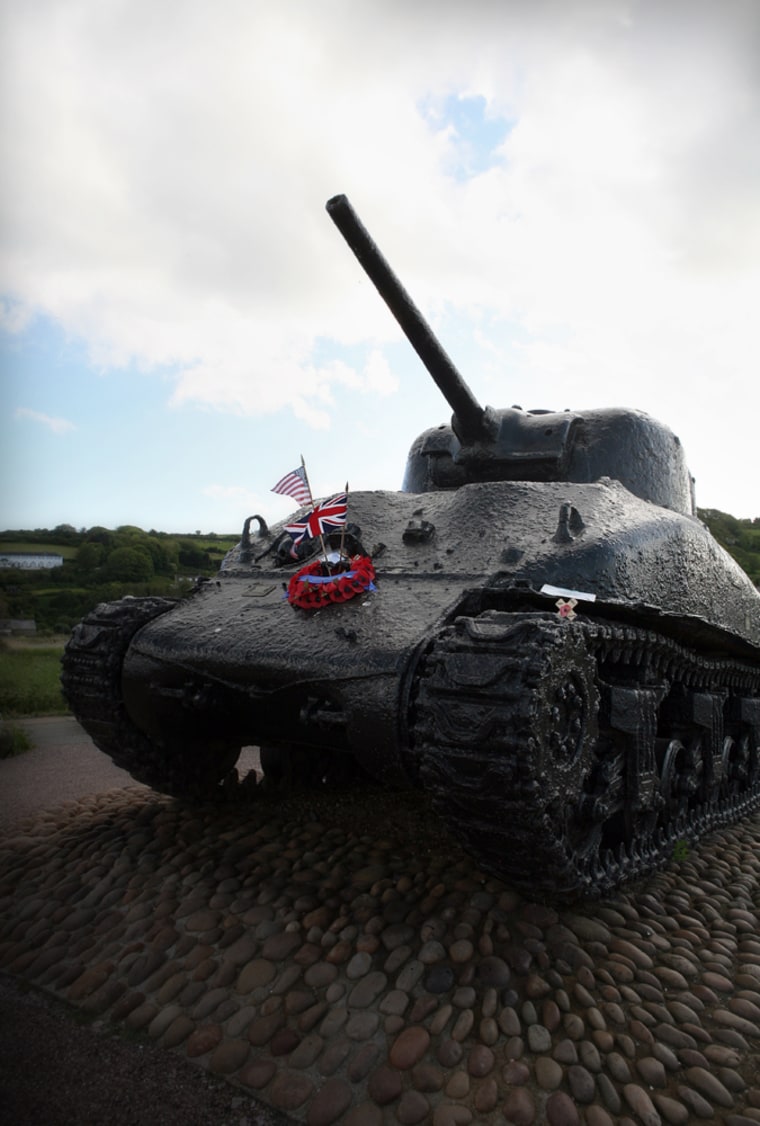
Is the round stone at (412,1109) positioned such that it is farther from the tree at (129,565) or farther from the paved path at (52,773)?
the tree at (129,565)

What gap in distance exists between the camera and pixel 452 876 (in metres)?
4.36

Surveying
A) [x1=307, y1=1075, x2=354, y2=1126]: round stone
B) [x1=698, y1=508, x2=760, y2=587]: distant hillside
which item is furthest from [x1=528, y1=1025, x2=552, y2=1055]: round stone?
[x1=698, y1=508, x2=760, y2=587]: distant hillside

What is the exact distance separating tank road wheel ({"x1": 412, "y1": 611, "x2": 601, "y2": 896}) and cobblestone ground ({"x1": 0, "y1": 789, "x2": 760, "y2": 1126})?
0.47m

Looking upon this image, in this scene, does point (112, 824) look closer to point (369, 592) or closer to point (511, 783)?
point (369, 592)

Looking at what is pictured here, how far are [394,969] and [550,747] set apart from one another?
1204 millimetres

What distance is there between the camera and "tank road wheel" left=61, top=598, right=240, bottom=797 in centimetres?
506

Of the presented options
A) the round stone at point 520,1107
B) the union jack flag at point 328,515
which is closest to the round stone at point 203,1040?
the round stone at point 520,1107

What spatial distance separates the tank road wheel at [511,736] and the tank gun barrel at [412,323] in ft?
7.67

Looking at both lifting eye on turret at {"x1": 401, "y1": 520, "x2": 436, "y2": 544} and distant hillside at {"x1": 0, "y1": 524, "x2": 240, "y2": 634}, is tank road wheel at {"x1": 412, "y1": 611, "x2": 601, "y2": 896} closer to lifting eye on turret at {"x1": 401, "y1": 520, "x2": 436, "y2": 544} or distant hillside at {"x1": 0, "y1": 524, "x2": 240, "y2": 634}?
lifting eye on turret at {"x1": 401, "y1": 520, "x2": 436, "y2": 544}

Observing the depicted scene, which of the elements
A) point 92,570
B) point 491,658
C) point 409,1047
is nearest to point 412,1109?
point 409,1047

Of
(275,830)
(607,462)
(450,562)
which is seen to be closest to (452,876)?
(275,830)

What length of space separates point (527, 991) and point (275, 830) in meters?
2.14

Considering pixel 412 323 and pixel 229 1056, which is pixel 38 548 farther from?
pixel 412 323

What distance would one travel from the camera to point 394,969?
3.62 m
